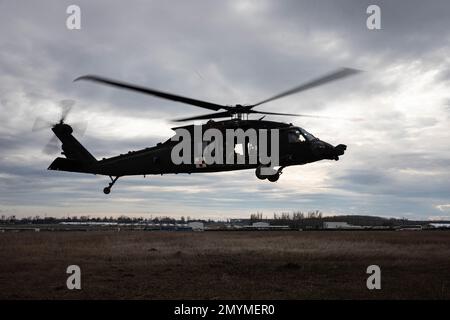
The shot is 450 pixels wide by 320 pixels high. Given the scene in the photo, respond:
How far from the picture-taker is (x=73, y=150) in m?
25.6

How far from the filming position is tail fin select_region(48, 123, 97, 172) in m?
24.6

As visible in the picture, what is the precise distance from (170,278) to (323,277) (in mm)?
9285

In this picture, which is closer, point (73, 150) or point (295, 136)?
point (295, 136)

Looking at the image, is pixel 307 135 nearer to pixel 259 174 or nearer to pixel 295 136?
pixel 295 136

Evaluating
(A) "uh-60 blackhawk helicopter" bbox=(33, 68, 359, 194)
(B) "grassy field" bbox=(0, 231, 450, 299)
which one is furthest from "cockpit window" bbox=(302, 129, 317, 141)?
(B) "grassy field" bbox=(0, 231, 450, 299)

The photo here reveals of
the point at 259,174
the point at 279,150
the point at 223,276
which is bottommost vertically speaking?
the point at 223,276

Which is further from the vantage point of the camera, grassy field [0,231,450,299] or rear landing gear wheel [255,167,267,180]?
grassy field [0,231,450,299]

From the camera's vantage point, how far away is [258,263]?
3369cm

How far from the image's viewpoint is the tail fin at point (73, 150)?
24.6 meters

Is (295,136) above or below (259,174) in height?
above

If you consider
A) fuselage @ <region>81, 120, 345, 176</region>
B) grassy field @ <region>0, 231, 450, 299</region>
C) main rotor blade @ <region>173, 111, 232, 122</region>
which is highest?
main rotor blade @ <region>173, 111, 232, 122</region>

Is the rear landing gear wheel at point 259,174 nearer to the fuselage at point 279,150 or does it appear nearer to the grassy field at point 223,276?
the fuselage at point 279,150

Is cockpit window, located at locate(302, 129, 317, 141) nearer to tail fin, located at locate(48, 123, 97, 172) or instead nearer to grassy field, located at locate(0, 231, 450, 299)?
grassy field, located at locate(0, 231, 450, 299)

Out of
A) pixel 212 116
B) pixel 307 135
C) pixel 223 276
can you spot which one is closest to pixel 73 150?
pixel 212 116
